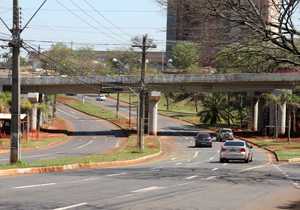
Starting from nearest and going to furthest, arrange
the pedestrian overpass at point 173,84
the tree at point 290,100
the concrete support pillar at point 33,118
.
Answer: the tree at point 290,100
the pedestrian overpass at point 173,84
the concrete support pillar at point 33,118

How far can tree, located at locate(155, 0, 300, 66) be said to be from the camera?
15086 mm

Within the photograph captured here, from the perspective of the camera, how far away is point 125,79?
54.8 metres

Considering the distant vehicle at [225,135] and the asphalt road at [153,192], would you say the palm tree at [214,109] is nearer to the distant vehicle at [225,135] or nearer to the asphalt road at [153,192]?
the distant vehicle at [225,135]

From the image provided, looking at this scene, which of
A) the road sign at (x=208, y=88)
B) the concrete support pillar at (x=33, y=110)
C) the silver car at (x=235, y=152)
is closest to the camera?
the silver car at (x=235, y=152)

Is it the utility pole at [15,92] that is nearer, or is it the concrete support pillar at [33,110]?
the utility pole at [15,92]

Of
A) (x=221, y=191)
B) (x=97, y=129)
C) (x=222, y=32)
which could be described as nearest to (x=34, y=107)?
(x=97, y=129)

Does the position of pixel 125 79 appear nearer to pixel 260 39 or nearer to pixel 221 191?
pixel 260 39

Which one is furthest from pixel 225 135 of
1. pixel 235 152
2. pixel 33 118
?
pixel 33 118

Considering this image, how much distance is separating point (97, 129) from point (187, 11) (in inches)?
1956

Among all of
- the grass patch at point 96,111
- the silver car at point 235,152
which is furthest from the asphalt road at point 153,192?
the grass patch at point 96,111

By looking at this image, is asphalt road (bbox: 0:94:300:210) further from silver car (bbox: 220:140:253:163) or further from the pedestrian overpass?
the pedestrian overpass

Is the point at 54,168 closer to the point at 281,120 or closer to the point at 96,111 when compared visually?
the point at 281,120

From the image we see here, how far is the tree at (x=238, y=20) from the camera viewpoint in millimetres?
15086

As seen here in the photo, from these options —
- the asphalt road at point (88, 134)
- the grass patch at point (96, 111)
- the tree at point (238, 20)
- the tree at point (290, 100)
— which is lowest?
the asphalt road at point (88, 134)
